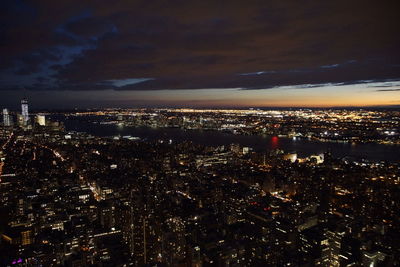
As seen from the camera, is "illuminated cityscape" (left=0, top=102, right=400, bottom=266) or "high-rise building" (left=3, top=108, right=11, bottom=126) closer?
"illuminated cityscape" (left=0, top=102, right=400, bottom=266)

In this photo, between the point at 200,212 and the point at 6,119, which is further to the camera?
the point at 6,119

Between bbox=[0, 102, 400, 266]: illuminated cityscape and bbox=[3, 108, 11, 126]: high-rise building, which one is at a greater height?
bbox=[3, 108, 11, 126]: high-rise building

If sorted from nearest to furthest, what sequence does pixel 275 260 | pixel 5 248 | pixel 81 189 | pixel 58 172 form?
1. pixel 275 260
2. pixel 5 248
3. pixel 81 189
4. pixel 58 172

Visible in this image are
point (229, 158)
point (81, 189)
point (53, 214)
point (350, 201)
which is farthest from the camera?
point (229, 158)

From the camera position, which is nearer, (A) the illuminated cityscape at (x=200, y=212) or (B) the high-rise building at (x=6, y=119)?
(A) the illuminated cityscape at (x=200, y=212)

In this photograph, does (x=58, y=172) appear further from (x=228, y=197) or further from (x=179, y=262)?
(x=179, y=262)

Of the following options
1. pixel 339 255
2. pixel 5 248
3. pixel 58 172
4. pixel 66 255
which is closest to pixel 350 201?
pixel 339 255

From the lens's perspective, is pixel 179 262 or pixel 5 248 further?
pixel 5 248

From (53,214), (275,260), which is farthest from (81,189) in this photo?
(275,260)

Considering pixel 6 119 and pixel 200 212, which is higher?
pixel 6 119

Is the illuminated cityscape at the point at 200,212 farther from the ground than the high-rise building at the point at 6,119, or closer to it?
closer to it
